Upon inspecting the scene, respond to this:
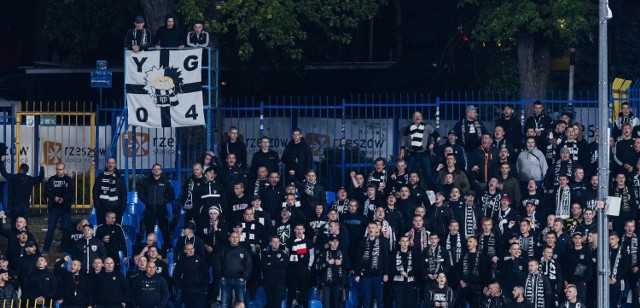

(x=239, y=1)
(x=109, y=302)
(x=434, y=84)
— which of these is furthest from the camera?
(x=434, y=84)

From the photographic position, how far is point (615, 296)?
28.4 m

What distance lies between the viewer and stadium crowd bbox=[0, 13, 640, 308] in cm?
2819

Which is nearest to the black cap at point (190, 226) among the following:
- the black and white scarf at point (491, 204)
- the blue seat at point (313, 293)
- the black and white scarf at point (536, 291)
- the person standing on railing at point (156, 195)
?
the person standing on railing at point (156, 195)

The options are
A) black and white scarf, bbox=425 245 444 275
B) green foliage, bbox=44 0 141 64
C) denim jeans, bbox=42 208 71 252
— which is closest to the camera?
black and white scarf, bbox=425 245 444 275

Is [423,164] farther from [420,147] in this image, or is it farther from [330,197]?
[330,197]

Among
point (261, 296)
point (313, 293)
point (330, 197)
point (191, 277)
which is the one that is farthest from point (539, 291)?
point (191, 277)

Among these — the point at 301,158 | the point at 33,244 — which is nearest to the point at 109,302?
the point at 33,244

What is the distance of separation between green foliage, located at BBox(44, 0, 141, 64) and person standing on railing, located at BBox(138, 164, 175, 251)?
8392mm

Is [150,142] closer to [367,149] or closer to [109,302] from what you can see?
[367,149]

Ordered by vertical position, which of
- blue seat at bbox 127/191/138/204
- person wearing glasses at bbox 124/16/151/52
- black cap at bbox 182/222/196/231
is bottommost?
black cap at bbox 182/222/196/231

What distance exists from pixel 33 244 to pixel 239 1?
734 centimetres

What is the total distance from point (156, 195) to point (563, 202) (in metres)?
7.21

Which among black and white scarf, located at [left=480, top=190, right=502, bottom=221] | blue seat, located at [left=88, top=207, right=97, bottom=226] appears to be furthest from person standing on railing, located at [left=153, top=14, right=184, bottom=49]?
black and white scarf, located at [left=480, top=190, right=502, bottom=221]

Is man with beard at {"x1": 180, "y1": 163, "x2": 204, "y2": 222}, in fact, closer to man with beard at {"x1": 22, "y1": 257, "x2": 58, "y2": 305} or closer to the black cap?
the black cap
